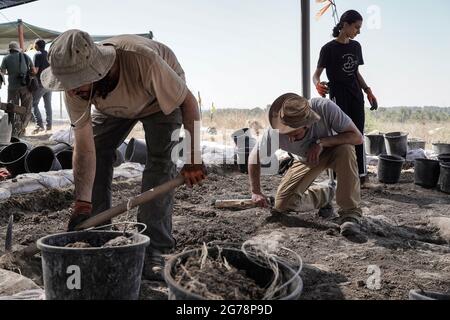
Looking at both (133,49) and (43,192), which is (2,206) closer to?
(43,192)

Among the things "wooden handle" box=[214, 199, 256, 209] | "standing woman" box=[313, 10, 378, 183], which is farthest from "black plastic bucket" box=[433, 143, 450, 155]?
"wooden handle" box=[214, 199, 256, 209]

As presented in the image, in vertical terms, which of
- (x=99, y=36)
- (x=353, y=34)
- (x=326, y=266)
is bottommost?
(x=326, y=266)

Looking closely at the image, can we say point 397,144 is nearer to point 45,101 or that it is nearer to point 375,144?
point 375,144

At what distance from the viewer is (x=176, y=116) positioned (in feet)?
8.86

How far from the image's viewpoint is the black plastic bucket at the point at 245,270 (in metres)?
1.44

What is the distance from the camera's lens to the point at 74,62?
6.74 feet

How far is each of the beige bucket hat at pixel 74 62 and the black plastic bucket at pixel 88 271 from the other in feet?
2.50

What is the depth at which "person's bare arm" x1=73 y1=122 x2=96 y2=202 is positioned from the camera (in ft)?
8.21

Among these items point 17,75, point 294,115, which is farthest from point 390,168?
point 17,75

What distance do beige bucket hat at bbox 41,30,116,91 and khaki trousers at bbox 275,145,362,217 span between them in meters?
2.06

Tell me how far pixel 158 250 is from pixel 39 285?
0.69 meters
